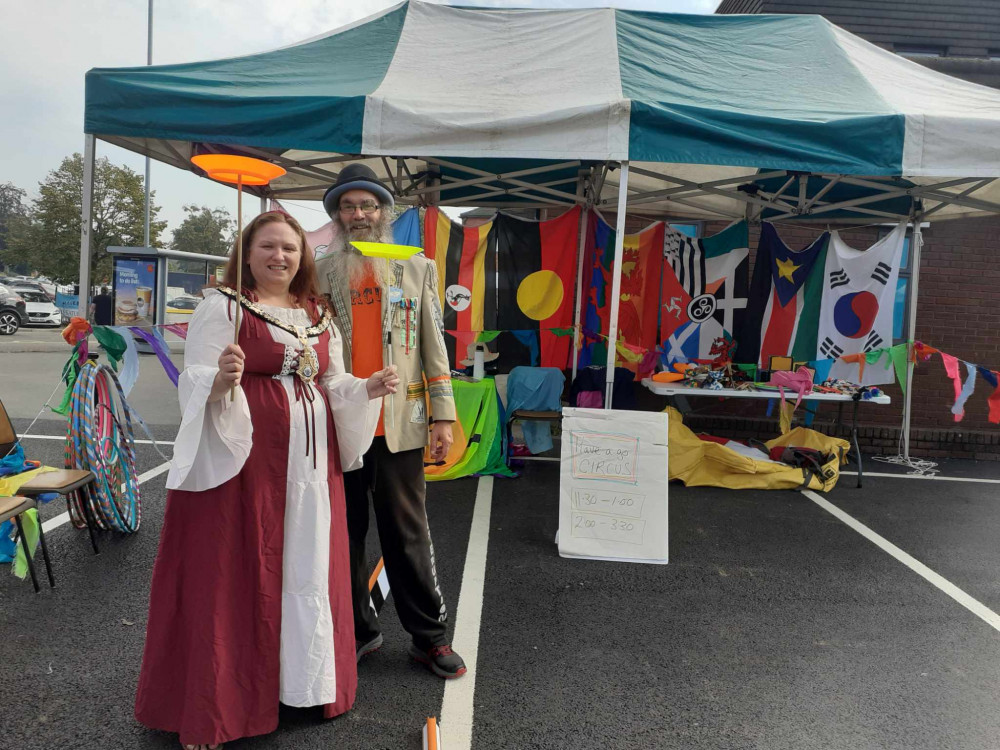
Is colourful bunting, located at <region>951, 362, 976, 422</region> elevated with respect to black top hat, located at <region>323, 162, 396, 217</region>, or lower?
lower

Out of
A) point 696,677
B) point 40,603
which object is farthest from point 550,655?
point 40,603

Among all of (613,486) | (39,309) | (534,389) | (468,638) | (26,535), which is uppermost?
(39,309)

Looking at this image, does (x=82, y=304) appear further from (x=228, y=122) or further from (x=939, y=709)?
(x=939, y=709)

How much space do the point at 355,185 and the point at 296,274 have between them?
40cm

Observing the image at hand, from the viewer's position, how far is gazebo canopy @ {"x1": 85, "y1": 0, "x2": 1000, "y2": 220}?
11.9ft

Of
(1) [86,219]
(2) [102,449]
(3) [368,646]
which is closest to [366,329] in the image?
(3) [368,646]

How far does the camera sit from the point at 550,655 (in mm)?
2738

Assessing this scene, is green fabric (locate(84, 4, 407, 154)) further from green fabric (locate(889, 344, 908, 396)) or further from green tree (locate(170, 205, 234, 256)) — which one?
green tree (locate(170, 205, 234, 256))

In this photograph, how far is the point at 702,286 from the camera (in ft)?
20.7

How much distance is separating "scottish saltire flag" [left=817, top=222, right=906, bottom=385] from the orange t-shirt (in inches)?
210

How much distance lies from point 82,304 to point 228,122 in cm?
142

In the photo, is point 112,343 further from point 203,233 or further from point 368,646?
point 203,233

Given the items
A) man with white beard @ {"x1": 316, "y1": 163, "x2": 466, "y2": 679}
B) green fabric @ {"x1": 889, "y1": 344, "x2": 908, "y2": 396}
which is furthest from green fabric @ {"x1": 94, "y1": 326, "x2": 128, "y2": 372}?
green fabric @ {"x1": 889, "y1": 344, "x2": 908, "y2": 396}

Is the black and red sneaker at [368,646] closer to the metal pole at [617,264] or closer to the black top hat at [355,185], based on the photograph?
the black top hat at [355,185]
